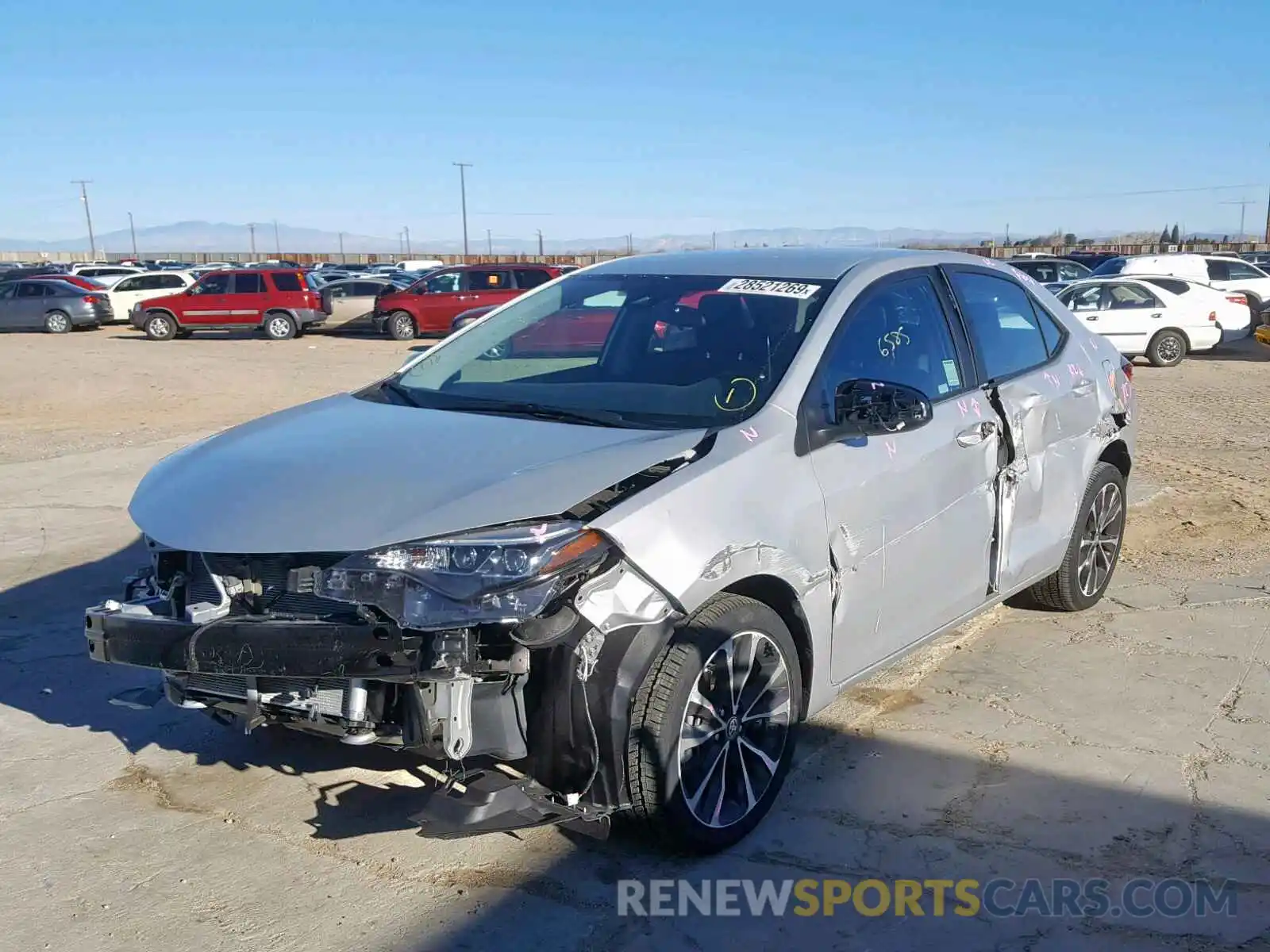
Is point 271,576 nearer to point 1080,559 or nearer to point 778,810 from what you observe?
point 778,810

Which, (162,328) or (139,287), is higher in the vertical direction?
(139,287)

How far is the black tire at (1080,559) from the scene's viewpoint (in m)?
5.62

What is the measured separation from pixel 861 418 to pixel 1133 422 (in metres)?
2.93

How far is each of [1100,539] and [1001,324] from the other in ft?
4.72

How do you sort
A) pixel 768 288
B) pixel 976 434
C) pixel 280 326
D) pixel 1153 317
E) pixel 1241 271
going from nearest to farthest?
1. pixel 768 288
2. pixel 976 434
3. pixel 1153 317
4. pixel 1241 271
5. pixel 280 326

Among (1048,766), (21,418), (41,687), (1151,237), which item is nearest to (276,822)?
(41,687)

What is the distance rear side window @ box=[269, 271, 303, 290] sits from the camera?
2850 centimetres

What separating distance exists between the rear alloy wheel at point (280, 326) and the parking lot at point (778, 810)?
22530mm

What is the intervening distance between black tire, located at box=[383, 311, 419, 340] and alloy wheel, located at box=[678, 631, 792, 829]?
24.7m

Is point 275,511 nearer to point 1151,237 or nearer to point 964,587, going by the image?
point 964,587

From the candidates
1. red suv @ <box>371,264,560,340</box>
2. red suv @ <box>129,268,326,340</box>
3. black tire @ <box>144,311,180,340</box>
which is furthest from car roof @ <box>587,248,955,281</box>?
black tire @ <box>144,311,180,340</box>

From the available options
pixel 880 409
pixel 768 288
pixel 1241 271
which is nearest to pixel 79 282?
pixel 1241 271

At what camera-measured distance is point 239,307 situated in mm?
28625

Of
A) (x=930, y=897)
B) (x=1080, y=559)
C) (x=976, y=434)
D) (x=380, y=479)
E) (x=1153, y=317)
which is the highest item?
(x=380, y=479)
